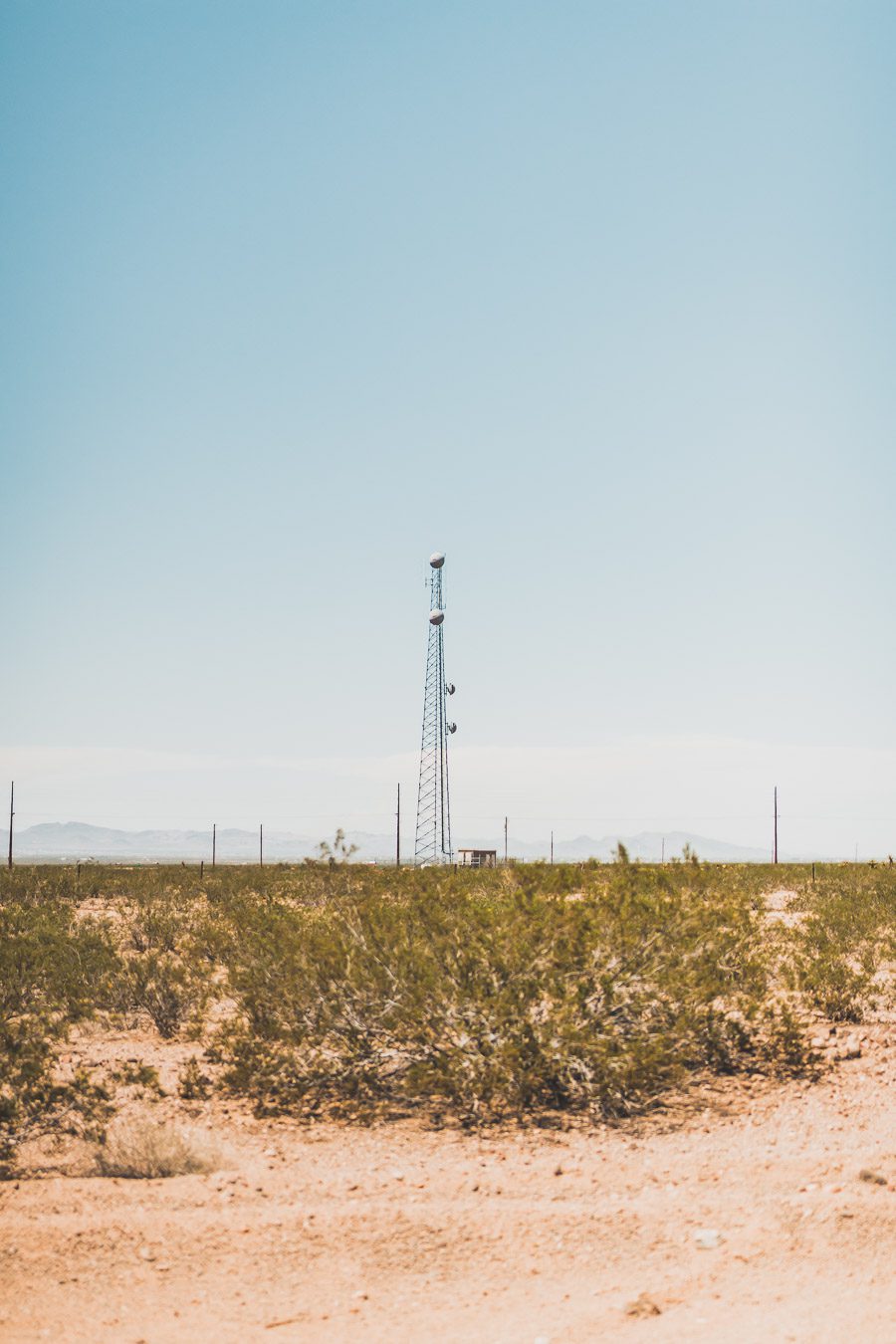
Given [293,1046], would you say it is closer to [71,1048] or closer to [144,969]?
[71,1048]

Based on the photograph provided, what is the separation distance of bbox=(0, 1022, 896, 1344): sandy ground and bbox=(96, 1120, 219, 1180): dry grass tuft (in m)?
0.12

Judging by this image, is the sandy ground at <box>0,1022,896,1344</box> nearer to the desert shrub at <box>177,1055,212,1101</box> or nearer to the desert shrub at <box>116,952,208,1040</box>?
the desert shrub at <box>177,1055,212,1101</box>

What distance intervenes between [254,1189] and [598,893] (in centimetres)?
393

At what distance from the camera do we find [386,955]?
871 cm

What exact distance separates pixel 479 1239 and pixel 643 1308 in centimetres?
113

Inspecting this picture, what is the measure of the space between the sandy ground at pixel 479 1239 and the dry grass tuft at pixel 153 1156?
4.8 inches

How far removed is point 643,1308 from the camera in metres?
4.74

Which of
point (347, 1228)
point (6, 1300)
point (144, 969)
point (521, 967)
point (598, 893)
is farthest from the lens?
point (144, 969)

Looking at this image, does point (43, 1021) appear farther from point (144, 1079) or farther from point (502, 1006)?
point (502, 1006)

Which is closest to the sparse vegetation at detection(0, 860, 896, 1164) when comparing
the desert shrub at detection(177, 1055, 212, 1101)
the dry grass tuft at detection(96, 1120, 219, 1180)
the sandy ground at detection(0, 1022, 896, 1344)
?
the desert shrub at detection(177, 1055, 212, 1101)

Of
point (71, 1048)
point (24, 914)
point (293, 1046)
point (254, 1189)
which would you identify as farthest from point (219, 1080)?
point (24, 914)

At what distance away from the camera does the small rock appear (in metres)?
4.71

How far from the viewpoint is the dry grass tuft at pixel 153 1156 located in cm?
666

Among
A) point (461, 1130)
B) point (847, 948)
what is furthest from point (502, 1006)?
point (847, 948)
